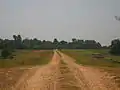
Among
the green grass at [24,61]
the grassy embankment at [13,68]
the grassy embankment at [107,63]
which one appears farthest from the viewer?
the green grass at [24,61]

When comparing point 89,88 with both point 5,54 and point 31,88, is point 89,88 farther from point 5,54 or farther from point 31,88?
point 5,54

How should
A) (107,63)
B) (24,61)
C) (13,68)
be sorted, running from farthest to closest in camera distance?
(24,61) → (107,63) → (13,68)

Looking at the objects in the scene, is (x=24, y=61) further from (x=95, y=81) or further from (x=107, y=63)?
(x=95, y=81)

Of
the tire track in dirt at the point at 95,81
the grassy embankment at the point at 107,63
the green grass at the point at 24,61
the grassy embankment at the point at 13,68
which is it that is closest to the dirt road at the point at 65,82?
the tire track in dirt at the point at 95,81

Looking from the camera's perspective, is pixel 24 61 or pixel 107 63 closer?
pixel 107 63

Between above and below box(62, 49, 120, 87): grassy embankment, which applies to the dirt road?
above

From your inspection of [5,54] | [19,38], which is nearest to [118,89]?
[5,54]

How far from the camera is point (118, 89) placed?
17516mm

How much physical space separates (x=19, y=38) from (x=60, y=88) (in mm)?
176965

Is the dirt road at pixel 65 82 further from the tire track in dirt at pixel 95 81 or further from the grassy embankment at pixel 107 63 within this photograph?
the grassy embankment at pixel 107 63

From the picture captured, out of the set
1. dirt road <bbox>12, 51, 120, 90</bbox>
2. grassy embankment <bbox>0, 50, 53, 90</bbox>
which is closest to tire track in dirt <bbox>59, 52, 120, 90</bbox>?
dirt road <bbox>12, 51, 120, 90</bbox>

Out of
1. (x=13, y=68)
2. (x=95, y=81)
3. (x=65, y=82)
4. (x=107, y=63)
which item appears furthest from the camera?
(x=107, y=63)

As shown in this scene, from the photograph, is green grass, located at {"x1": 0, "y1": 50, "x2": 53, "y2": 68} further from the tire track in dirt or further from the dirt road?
the tire track in dirt

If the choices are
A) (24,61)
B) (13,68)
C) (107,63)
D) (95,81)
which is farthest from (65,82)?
(24,61)
